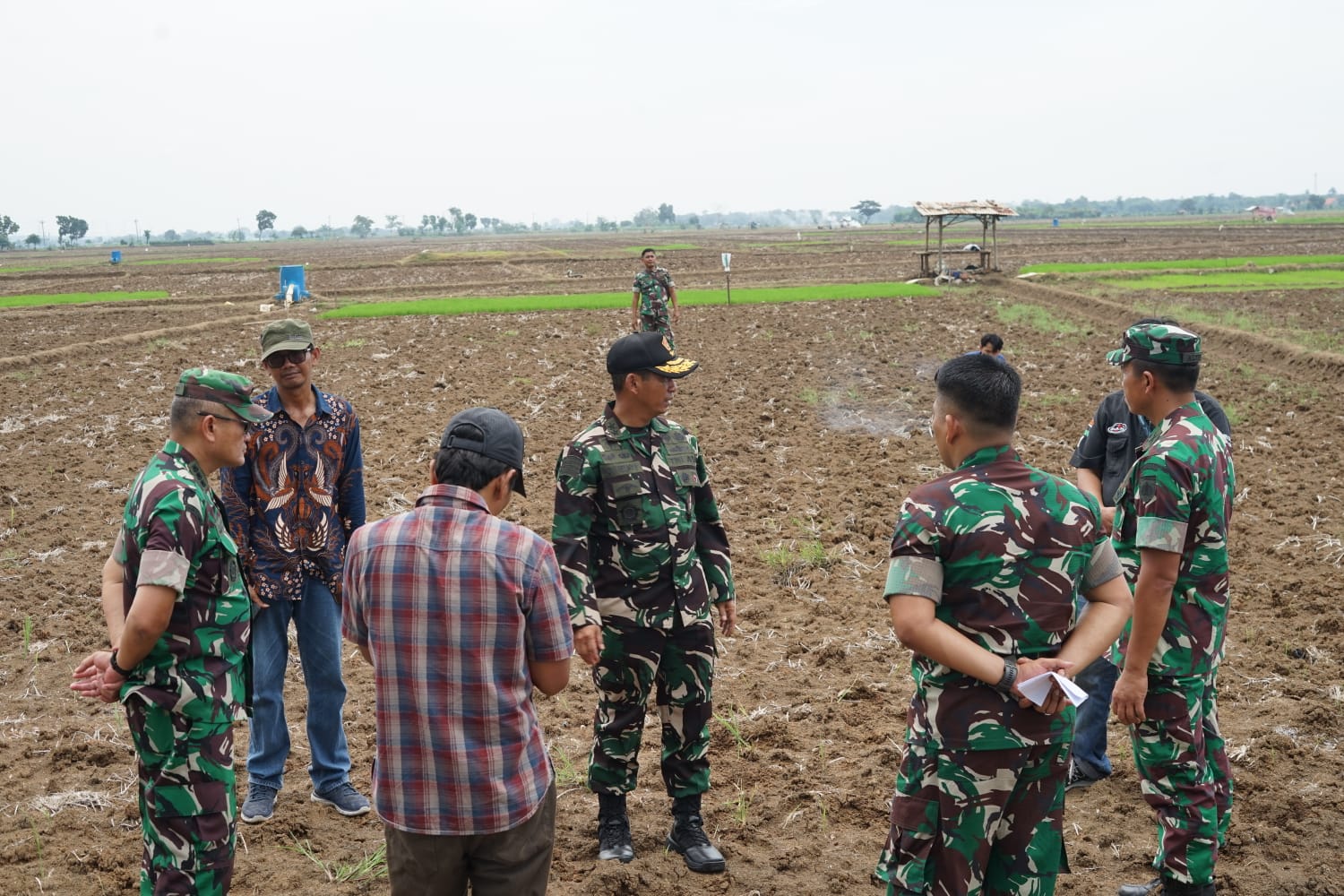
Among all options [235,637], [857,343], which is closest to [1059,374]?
[857,343]

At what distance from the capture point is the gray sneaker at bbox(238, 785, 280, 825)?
14.3 ft

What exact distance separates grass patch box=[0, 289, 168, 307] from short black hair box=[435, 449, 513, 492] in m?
32.9

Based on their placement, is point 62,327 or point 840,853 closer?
point 840,853

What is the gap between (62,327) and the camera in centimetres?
2409

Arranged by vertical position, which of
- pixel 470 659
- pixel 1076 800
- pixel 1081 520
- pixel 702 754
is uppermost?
Result: pixel 1081 520

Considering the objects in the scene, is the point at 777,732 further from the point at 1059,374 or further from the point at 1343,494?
the point at 1059,374

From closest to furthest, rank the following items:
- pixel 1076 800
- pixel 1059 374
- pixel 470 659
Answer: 1. pixel 470 659
2. pixel 1076 800
3. pixel 1059 374

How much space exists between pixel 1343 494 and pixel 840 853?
740 centimetres

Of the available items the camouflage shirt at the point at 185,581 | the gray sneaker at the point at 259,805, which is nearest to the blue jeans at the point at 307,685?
the gray sneaker at the point at 259,805

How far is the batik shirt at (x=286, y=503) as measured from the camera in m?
4.31

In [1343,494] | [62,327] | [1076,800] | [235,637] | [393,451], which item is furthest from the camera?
[62,327]

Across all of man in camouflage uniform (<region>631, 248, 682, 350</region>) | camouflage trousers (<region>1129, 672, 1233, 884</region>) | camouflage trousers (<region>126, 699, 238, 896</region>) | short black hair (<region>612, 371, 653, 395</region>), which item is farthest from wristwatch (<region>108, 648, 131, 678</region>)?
man in camouflage uniform (<region>631, 248, 682, 350</region>)

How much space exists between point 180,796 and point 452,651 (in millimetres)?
1218

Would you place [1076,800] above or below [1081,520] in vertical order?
below
